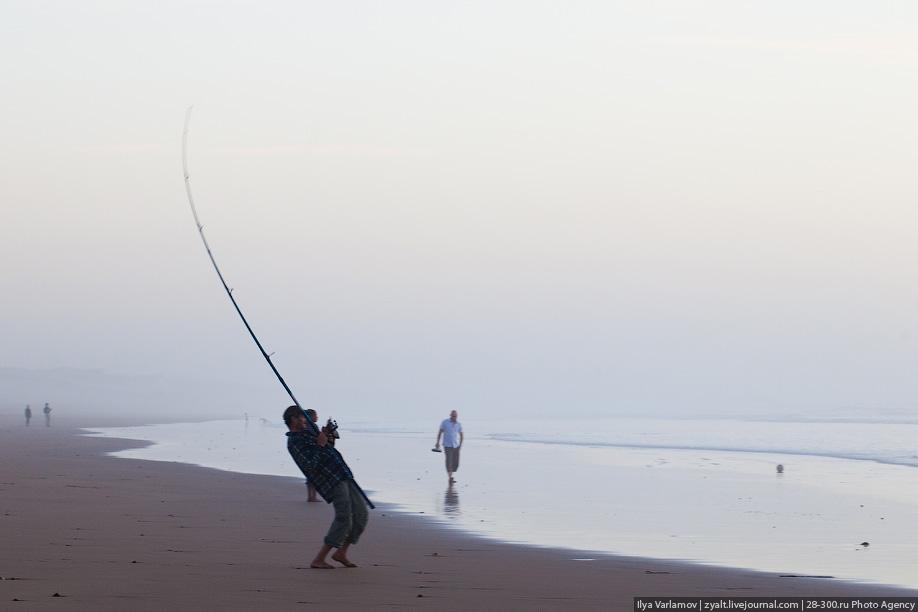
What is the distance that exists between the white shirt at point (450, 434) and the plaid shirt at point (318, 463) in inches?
409

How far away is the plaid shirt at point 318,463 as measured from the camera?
7.84m

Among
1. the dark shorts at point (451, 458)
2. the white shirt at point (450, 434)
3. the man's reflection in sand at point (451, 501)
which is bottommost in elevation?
the man's reflection in sand at point (451, 501)

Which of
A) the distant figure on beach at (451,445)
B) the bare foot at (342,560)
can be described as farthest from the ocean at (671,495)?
the bare foot at (342,560)

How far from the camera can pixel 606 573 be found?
825 cm

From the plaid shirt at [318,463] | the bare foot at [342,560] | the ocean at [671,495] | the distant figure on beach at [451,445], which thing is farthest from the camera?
the distant figure on beach at [451,445]

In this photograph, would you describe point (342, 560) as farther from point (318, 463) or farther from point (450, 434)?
point (450, 434)

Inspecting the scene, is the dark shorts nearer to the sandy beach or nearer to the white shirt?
the white shirt

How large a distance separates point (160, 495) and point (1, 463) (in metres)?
7.96

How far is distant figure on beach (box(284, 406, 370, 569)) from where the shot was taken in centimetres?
785

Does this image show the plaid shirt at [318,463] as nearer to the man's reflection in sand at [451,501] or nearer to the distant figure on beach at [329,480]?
the distant figure on beach at [329,480]

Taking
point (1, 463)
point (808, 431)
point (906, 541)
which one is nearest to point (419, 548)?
point (906, 541)

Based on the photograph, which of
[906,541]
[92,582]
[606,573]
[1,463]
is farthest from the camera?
[1,463]

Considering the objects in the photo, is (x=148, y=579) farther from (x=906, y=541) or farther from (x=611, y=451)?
(x=611, y=451)

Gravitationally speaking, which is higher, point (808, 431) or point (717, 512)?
point (808, 431)
